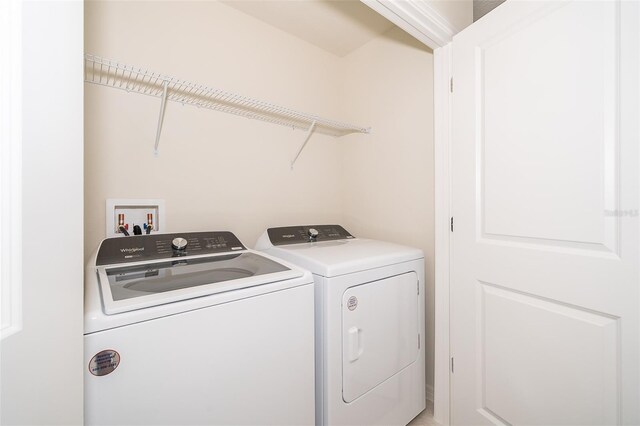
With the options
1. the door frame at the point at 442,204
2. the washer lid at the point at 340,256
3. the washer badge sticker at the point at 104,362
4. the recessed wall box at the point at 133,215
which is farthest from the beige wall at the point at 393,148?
the washer badge sticker at the point at 104,362

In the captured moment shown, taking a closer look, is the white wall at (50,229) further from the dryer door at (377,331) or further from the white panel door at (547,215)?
the white panel door at (547,215)

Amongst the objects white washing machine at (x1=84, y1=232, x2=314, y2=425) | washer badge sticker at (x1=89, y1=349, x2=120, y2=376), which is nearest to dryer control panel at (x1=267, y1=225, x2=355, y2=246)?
white washing machine at (x1=84, y1=232, x2=314, y2=425)

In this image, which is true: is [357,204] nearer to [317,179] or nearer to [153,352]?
[317,179]

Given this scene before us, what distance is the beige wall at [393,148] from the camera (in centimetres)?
184

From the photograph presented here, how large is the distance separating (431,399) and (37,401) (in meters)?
2.11

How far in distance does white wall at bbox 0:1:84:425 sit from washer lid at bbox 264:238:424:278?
899 mm

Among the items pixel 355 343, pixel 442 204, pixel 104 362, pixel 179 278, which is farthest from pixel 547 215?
pixel 104 362

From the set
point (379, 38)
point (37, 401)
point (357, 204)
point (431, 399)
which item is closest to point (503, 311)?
point (431, 399)

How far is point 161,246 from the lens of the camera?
140 cm

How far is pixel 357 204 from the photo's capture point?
2.41m

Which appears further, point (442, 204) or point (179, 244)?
point (442, 204)

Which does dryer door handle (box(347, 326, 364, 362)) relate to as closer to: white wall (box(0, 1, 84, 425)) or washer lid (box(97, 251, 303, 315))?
washer lid (box(97, 251, 303, 315))

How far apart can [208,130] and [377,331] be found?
1.68m

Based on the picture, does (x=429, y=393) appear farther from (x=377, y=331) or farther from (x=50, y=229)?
(x=50, y=229)
